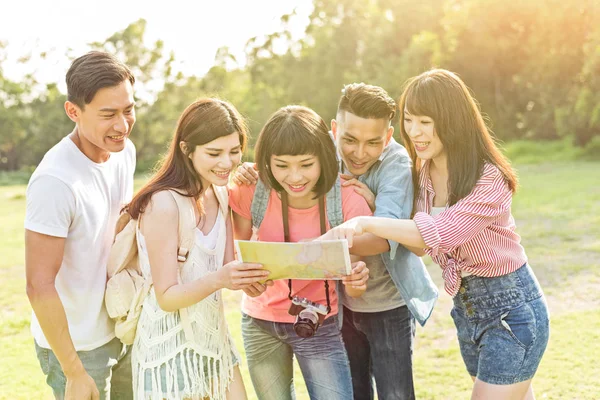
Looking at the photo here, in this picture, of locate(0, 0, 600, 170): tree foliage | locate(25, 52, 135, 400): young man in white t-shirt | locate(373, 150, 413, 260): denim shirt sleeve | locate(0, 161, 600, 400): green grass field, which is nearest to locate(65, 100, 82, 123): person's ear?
locate(25, 52, 135, 400): young man in white t-shirt

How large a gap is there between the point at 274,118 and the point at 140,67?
38.3 metres

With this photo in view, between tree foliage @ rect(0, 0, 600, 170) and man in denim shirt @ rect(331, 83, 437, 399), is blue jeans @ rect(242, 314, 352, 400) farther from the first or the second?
tree foliage @ rect(0, 0, 600, 170)

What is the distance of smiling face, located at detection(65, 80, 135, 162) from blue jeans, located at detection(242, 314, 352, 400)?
3.56ft

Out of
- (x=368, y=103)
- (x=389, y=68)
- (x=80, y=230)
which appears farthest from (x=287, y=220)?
(x=389, y=68)

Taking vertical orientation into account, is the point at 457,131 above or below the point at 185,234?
above

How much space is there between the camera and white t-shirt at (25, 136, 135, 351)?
9.36 feet

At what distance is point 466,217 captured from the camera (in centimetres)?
294

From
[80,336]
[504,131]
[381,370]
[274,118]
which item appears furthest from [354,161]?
[504,131]

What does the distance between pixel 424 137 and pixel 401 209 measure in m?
0.36

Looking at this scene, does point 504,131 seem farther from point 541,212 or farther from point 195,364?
point 195,364

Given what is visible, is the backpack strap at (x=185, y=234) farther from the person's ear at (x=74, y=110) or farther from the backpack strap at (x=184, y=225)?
the person's ear at (x=74, y=110)

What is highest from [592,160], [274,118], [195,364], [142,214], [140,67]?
[140,67]

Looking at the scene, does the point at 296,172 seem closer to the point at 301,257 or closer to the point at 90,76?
the point at 301,257

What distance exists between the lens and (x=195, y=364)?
2949 millimetres
